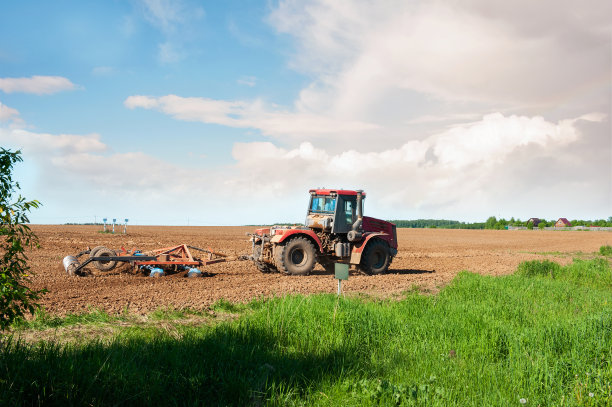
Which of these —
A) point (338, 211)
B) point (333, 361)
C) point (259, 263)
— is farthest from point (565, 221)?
point (333, 361)

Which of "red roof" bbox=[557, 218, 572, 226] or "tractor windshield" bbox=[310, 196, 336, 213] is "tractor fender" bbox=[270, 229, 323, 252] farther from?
"red roof" bbox=[557, 218, 572, 226]

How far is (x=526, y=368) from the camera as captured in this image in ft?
17.7

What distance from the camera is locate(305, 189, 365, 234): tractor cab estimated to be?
13664 millimetres

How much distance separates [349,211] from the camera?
45.8 ft

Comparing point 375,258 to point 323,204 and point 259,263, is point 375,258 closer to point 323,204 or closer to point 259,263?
point 323,204

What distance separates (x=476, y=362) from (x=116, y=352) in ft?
13.9

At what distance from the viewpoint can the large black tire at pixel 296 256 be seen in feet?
43.4

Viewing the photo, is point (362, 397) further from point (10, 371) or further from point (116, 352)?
point (10, 371)

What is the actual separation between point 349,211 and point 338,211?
437 millimetres

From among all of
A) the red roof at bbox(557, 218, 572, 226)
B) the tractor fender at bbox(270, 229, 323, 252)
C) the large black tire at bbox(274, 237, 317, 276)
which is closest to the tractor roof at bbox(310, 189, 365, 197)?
the tractor fender at bbox(270, 229, 323, 252)

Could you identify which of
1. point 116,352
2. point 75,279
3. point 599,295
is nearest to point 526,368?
point 116,352

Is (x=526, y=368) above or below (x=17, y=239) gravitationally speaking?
below

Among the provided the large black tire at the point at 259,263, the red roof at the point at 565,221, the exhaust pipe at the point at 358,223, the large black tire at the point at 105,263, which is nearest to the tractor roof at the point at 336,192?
the exhaust pipe at the point at 358,223

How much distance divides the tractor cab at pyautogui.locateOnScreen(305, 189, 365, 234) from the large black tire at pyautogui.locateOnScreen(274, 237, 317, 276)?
0.80 metres
